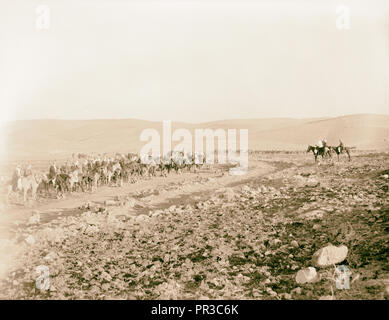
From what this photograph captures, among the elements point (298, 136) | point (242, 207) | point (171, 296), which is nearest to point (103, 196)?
point (242, 207)

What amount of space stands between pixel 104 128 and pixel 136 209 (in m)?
67.8

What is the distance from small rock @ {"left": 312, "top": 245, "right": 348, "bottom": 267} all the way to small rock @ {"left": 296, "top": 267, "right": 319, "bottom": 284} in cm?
32

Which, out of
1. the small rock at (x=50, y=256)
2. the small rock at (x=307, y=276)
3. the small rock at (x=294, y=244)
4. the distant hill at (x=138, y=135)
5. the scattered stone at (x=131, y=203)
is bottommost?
the small rock at (x=50, y=256)

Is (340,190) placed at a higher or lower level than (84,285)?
higher

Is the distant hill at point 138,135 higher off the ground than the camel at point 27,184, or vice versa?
the distant hill at point 138,135

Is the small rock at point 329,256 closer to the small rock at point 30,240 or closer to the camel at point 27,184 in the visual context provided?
the small rock at point 30,240

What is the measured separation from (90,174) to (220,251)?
10.8 m

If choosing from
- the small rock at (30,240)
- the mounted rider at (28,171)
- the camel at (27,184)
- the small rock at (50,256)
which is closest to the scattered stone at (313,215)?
the small rock at (50,256)

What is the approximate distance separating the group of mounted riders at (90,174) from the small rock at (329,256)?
10780 mm

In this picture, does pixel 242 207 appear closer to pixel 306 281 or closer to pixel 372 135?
pixel 306 281

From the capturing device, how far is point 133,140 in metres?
56.8

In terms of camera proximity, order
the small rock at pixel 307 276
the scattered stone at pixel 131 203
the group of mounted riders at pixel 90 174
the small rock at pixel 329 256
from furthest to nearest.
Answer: the group of mounted riders at pixel 90 174 < the scattered stone at pixel 131 203 < the small rock at pixel 329 256 < the small rock at pixel 307 276

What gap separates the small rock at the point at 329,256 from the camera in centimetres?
526
